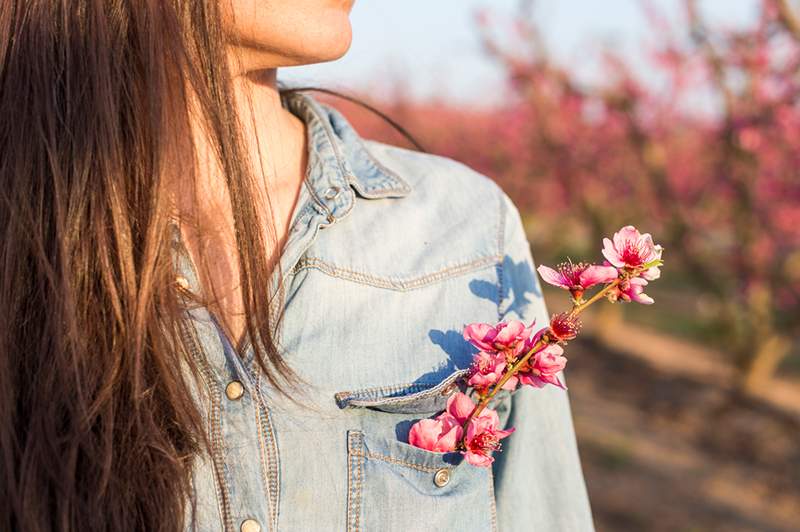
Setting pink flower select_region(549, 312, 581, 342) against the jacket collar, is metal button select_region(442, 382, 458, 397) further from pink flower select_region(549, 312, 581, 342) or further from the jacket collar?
the jacket collar

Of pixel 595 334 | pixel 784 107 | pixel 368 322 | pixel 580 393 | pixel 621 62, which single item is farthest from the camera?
pixel 595 334

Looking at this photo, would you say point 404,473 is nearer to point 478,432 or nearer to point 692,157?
point 478,432

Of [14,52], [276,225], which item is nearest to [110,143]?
[14,52]

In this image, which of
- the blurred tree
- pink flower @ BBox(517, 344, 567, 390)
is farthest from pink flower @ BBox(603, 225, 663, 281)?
the blurred tree

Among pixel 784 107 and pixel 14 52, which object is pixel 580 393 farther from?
pixel 14 52

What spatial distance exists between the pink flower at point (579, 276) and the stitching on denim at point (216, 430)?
497mm

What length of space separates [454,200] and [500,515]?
0.52m

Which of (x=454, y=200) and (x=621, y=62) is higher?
(x=621, y=62)

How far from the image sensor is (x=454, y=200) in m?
1.44

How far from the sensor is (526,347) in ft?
3.72

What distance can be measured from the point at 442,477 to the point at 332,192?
1.58 ft

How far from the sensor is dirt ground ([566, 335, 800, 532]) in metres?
4.48

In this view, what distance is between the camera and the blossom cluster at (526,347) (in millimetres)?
1079

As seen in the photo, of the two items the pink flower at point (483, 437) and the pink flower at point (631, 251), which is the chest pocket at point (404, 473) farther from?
the pink flower at point (631, 251)
